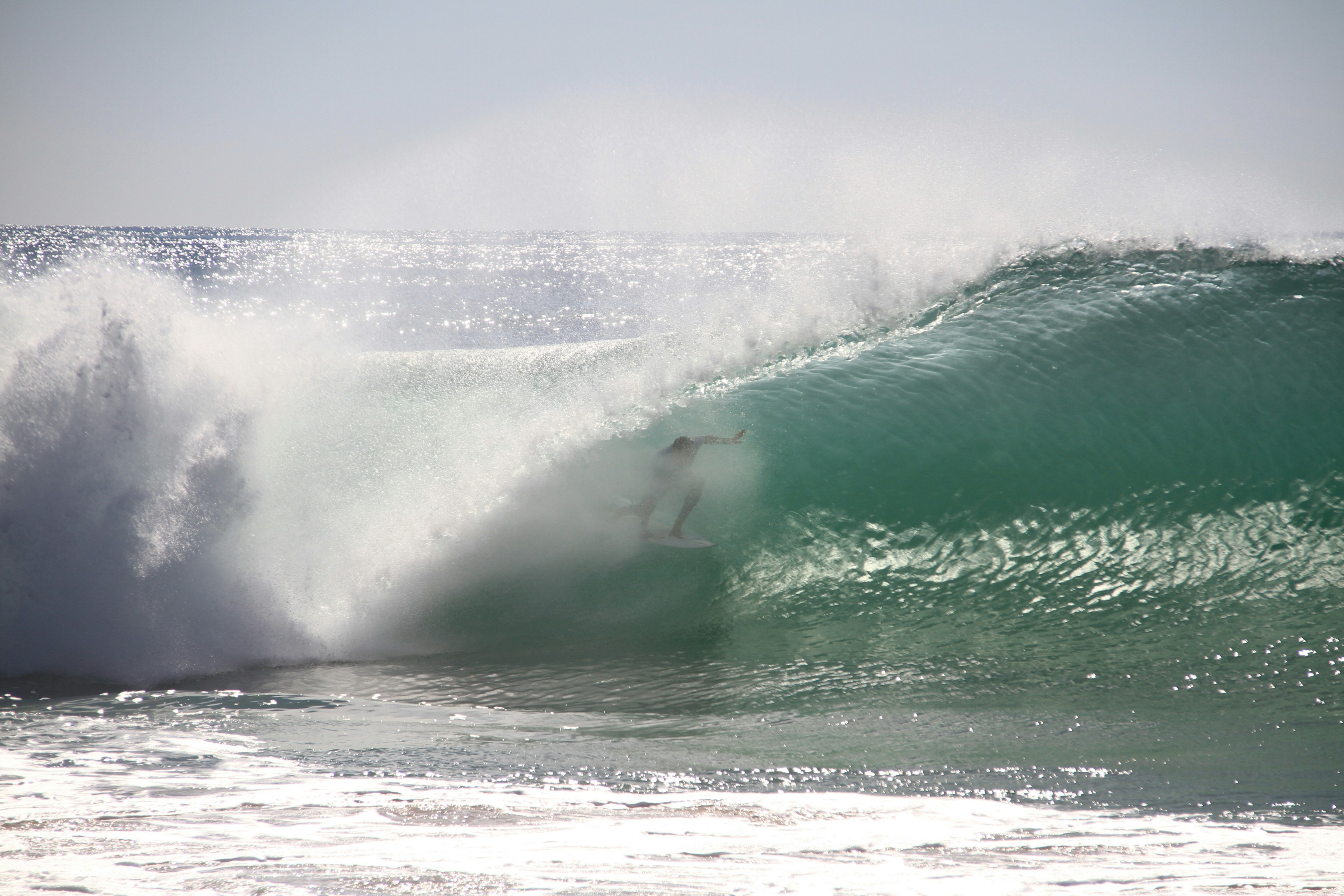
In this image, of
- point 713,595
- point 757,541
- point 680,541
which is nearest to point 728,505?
point 757,541

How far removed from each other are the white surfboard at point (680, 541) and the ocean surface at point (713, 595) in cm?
11

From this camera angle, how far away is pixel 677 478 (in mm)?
6297

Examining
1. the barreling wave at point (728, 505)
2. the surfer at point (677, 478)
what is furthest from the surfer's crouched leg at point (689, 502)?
the barreling wave at point (728, 505)

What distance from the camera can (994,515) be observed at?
6207 mm

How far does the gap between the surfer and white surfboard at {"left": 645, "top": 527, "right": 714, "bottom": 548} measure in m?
0.15

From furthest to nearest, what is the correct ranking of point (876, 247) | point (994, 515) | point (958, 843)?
point (876, 247), point (994, 515), point (958, 843)

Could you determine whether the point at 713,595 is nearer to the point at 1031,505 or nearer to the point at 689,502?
the point at 689,502

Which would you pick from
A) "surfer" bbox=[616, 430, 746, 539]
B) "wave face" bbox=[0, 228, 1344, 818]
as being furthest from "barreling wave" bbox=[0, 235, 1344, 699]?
"surfer" bbox=[616, 430, 746, 539]

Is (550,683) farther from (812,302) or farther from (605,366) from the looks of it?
(812,302)

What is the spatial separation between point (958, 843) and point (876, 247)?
8.95 meters

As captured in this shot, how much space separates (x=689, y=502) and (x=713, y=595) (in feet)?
3.02

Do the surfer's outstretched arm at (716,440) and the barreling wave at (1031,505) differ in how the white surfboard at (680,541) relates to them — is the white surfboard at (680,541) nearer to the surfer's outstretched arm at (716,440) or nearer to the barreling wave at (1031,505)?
the barreling wave at (1031,505)

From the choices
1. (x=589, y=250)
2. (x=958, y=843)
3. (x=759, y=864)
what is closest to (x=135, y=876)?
(x=759, y=864)

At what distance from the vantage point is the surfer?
6211 millimetres
